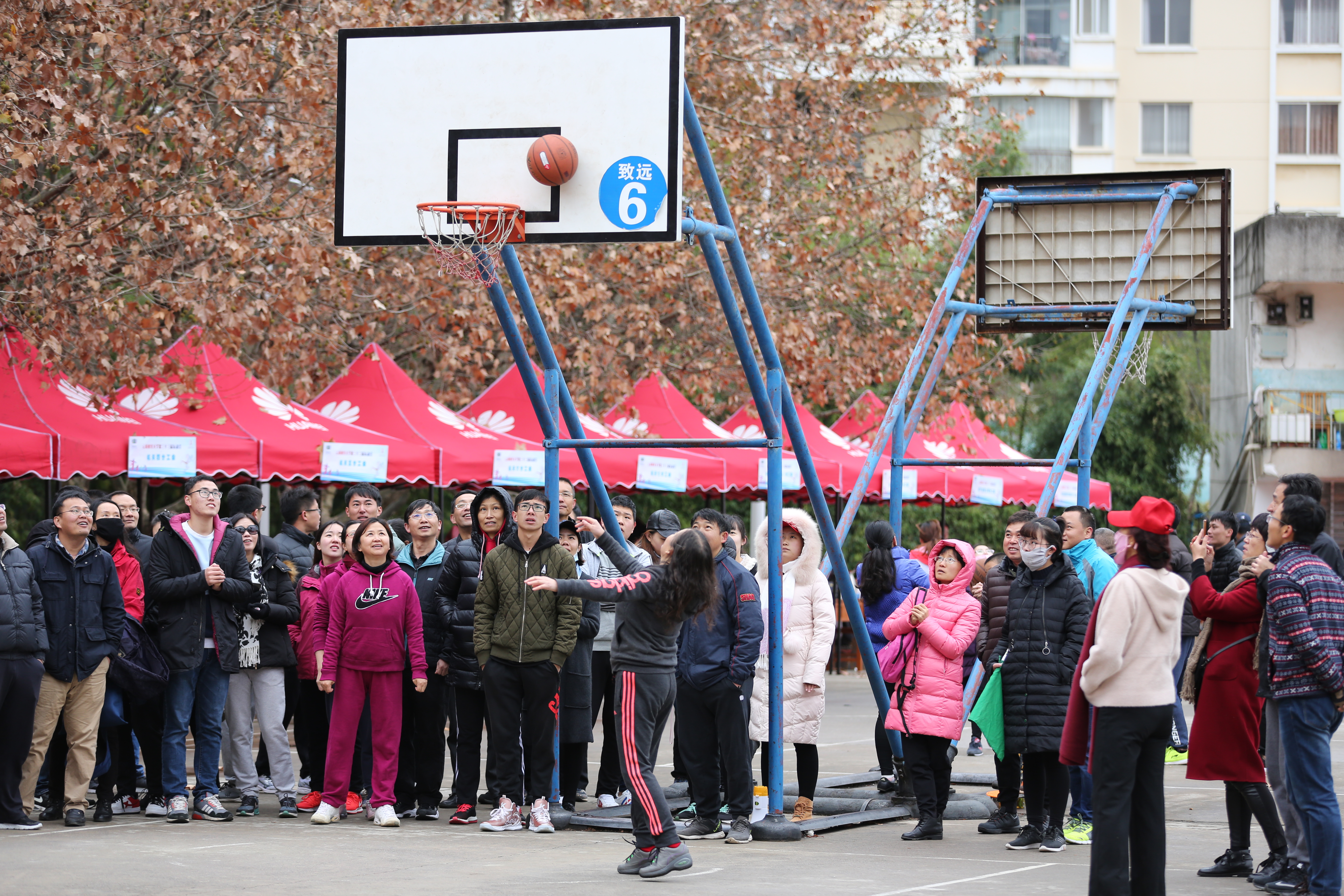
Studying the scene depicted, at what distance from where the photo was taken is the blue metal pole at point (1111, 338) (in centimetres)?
1177

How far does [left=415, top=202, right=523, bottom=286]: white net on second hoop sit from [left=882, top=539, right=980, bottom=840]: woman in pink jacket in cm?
308

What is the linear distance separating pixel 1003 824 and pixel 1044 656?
4.15ft

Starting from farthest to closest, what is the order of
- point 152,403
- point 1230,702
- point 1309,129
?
point 1309,129, point 152,403, point 1230,702

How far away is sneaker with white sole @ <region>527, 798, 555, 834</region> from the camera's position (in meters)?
10.2

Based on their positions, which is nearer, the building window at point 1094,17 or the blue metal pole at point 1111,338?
the blue metal pole at point 1111,338

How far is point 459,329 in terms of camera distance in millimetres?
20938

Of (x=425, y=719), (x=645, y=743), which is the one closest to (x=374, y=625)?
(x=425, y=719)

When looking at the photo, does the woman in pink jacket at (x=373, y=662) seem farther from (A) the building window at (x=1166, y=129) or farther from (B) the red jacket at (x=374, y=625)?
(A) the building window at (x=1166, y=129)

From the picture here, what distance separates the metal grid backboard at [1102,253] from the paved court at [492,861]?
4.21 m

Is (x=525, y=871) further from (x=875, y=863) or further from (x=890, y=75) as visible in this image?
(x=890, y=75)

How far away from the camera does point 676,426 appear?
2120 centimetres

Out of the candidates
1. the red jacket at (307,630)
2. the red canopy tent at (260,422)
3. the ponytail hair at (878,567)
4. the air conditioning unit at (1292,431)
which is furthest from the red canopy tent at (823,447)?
the air conditioning unit at (1292,431)

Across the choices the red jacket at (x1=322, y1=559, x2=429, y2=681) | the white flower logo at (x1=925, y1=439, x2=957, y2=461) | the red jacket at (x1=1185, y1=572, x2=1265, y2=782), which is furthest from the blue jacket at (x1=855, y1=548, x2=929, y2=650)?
the white flower logo at (x1=925, y1=439, x2=957, y2=461)

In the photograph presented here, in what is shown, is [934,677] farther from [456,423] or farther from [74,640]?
[456,423]
